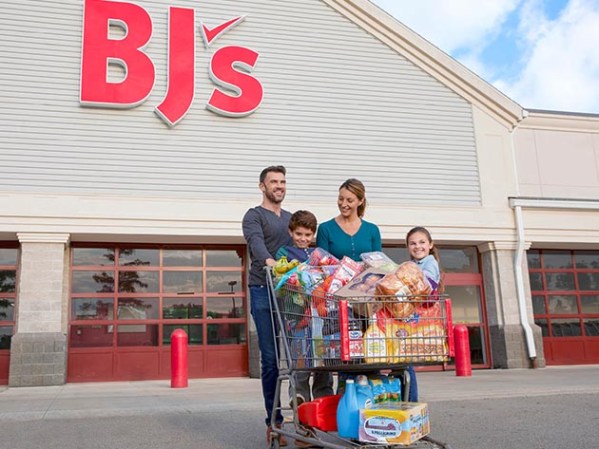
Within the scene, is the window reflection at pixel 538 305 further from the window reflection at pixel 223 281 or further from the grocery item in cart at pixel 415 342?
the grocery item in cart at pixel 415 342

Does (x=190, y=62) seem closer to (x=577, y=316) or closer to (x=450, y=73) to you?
(x=450, y=73)

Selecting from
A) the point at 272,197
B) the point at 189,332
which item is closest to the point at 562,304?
the point at 189,332

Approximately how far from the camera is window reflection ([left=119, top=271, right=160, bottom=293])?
1236cm

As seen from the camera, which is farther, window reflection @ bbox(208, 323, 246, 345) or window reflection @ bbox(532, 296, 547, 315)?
window reflection @ bbox(532, 296, 547, 315)

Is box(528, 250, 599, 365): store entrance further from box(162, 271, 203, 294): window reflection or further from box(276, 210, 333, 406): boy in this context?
box(276, 210, 333, 406): boy

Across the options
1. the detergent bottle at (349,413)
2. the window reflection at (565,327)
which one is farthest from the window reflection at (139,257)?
the window reflection at (565,327)

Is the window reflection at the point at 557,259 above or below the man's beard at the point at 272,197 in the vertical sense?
above

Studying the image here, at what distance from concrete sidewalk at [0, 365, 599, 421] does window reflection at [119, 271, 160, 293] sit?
75.6 inches

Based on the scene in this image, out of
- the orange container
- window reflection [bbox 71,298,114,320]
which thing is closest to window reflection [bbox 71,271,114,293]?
window reflection [bbox 71,298,114,320]

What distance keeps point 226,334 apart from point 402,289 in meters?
9.69

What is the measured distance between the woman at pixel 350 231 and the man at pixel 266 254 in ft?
1.32

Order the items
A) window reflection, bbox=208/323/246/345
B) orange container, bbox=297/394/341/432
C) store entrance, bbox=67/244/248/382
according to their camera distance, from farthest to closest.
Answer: window reflection, bbox=208/323/246/345 < store entrance, bbox=67/244/248/382 < orange container, bbox=297/394/341/432

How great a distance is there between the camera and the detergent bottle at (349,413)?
363 centimetres

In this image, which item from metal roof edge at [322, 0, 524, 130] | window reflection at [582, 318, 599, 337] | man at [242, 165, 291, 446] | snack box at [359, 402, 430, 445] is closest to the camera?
snack box at [359, 402, 430, 445]
